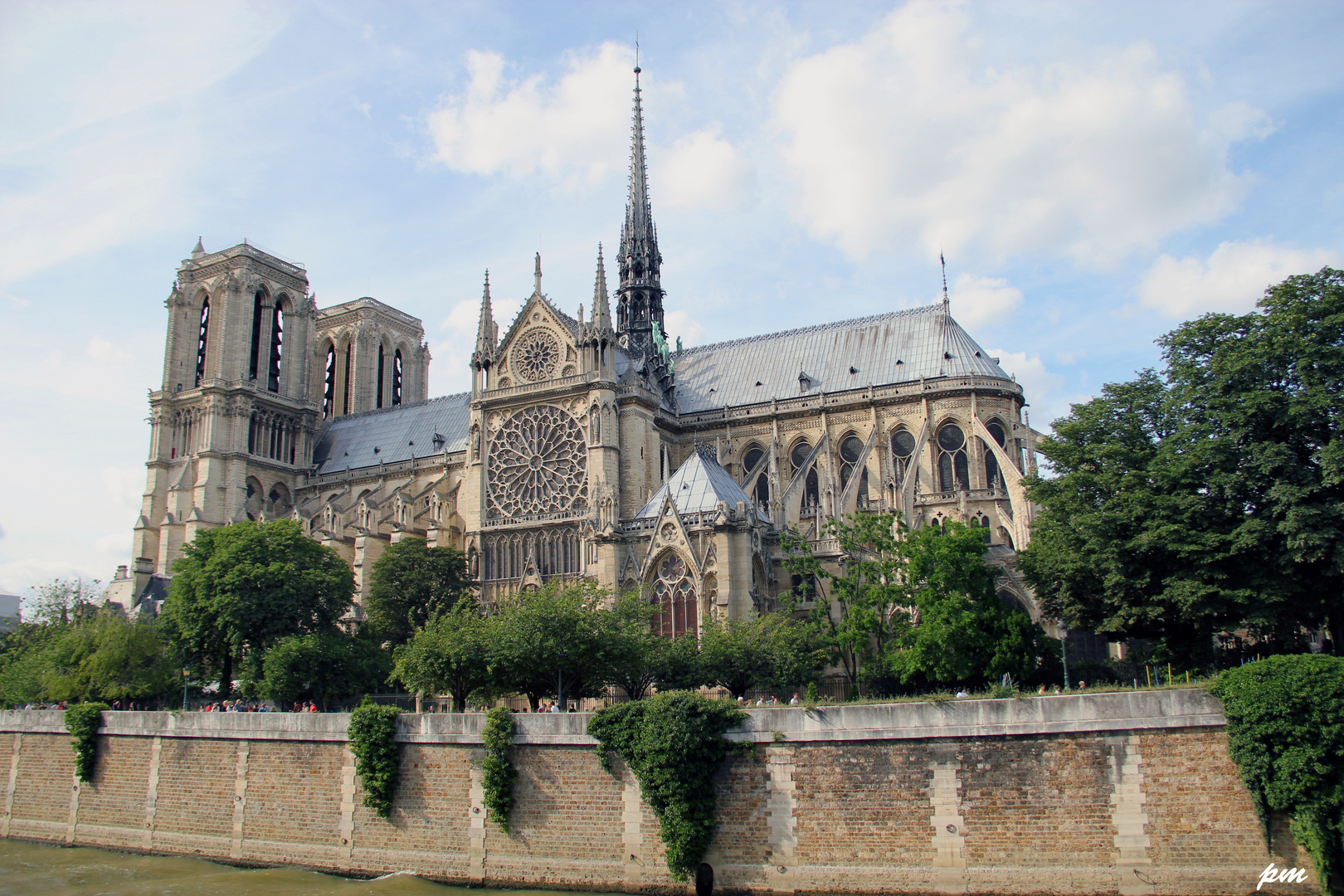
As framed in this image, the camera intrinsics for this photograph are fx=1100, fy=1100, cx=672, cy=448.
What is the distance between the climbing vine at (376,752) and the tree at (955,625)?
1566cm

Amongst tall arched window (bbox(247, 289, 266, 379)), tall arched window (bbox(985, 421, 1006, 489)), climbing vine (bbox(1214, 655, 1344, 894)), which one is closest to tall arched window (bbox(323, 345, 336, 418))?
tall arched window (bbox(247, 289, 266, 379))

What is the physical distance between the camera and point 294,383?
247ft

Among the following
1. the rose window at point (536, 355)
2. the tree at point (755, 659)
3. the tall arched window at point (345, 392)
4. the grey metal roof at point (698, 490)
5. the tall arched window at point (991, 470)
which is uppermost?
the tall arched window at point (345, 392)

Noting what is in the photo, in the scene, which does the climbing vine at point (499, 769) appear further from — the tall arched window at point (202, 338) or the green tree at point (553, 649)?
the tall arched window at point (202, 338)

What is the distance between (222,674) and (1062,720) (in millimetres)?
34991

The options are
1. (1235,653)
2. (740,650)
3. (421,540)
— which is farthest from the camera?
(421,540)

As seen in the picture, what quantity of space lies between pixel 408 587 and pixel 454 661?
20.1 metres

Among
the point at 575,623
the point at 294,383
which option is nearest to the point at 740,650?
the point at 575,623

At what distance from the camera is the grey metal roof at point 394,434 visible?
68.8 metres

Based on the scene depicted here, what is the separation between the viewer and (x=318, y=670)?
4131 cm

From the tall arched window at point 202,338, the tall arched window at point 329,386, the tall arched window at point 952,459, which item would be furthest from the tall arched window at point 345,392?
the tall arched window at point 952,459

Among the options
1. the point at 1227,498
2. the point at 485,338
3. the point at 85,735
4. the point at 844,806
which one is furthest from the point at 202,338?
the point at 1227,498

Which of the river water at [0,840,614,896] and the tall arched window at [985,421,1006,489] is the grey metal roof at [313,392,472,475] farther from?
the river water at [0,840,614,896]

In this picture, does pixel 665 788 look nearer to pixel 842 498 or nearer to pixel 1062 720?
pixel 1062 720
